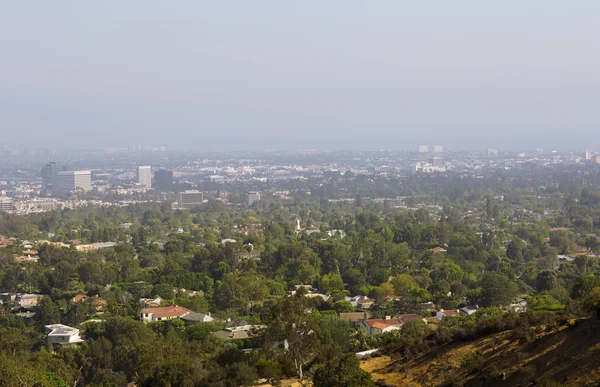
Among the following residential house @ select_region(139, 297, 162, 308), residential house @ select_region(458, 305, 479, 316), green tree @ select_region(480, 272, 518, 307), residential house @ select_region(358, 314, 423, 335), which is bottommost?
residential house @ select_region(139, 297, 162, 308)

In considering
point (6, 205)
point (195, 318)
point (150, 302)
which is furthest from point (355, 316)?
point (6, 205)

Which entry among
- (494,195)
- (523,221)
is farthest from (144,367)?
(494,195)

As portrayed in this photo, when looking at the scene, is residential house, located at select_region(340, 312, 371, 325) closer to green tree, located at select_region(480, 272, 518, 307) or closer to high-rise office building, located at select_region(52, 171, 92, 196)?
green tree, located at select_region(480, 272, 518, 307)

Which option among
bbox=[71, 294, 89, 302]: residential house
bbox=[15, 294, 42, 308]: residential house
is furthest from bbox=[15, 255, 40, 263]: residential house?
bbox=[71, 294, 89, 302]: residential house

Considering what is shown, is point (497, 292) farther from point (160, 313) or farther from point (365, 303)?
point (160, 313)

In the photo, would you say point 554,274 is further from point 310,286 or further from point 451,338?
point 451,338

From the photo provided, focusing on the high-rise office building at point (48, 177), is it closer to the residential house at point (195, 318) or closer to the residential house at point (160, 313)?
the residential house at point (160, 313)
